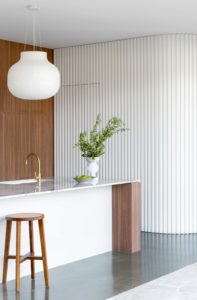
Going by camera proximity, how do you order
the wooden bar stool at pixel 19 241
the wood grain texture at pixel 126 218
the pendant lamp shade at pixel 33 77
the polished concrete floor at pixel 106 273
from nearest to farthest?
the polished concrete floor at pixel 106 273, the wooden bar stool at pixel 19 241, the pendant lamp shade at pixel 33 77, the wood grain texture at pixel 126 218

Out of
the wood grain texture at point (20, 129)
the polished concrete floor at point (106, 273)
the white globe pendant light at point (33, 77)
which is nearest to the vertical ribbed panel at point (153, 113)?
the wood grain texture at point (20, 129)

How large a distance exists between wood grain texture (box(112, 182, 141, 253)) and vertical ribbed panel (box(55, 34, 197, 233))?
60.6 inches

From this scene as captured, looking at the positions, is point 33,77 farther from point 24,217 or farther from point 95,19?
point 95,19

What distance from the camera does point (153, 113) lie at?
28.6 feet

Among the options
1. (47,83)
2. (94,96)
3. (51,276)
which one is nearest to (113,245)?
(51,276)

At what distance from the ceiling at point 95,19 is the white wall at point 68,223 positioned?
2.14 metres

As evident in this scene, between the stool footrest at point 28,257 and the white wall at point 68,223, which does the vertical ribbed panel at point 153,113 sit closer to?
the white wall at point 68,223

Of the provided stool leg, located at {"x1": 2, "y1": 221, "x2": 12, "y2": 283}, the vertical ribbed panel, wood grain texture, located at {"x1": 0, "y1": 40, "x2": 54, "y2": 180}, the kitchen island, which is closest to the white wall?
the kitchen island

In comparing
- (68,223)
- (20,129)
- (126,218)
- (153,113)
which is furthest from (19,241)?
(20,129)

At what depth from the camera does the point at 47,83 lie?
241 inches

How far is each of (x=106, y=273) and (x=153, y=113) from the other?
11.0 ft

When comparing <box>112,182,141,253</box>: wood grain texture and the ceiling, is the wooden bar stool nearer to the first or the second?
<box>112,182,141,253</box>: wood grain texture

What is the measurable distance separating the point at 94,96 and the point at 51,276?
415 cm

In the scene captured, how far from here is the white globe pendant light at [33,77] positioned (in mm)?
6062
